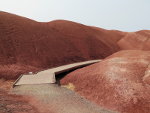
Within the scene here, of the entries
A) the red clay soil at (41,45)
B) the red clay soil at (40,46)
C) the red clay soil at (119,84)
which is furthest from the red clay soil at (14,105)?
the red clay soil at (41,45)

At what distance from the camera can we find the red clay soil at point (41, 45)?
32750 millimetres

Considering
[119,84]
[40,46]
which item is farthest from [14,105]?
[40,46]

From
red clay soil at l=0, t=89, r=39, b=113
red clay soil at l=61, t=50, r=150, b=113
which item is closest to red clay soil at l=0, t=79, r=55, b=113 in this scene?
red clay soil at l=0, t=89, r=39, b=113

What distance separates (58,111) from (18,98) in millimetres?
3774

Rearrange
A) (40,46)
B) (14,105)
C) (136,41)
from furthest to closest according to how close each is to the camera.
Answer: (136,41), (40,46), (14,105)

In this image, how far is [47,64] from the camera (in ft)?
113

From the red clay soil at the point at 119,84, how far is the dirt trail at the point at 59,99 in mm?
932

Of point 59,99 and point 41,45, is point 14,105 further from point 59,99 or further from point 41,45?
point 41,45

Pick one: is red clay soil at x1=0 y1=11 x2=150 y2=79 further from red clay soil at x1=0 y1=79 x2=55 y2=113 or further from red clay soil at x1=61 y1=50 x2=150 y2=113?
red clay soil at x1=0 y1=79 x2=55 y2=113

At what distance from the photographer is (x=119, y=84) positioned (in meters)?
17.1

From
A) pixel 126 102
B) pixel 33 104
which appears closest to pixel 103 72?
pixel 126 102

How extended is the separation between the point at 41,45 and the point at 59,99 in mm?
23279

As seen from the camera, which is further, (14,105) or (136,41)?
(136,41)

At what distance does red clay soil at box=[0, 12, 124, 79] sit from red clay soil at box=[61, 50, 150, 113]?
1059 cm
